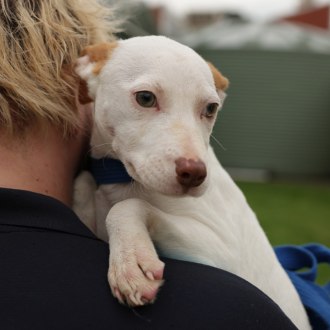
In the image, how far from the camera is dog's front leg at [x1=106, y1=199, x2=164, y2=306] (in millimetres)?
1254

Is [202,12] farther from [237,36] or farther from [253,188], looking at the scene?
[253,188]

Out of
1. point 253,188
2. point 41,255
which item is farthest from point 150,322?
point 253,188

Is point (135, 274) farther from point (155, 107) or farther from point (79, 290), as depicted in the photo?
point (155, 107)

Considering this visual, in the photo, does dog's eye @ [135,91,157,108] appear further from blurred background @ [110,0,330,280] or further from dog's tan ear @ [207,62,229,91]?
blurred background @ [110,0,330,280]

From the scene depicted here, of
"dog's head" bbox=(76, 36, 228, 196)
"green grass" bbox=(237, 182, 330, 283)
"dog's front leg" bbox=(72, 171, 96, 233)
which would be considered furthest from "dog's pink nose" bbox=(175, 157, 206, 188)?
"green grass" bbox=(237, 182, 330, 283)

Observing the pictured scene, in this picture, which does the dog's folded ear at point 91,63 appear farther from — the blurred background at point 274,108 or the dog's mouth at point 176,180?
the blurred background at point 274,108

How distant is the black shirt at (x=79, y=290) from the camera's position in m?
1.21

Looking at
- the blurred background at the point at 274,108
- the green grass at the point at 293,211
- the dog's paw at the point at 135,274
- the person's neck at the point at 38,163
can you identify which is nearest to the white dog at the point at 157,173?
the dog's paw at the point at 135,274

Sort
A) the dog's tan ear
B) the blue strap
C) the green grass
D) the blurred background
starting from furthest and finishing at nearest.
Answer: the blurred background
the green grass
the blue strap
the dog's tan ear

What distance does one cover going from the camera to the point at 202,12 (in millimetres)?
29453

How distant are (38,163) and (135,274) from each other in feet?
1.32

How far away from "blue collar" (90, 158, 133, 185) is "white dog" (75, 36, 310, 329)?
17 mm

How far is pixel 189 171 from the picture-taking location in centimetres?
135

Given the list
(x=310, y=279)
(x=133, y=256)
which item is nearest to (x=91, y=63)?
(x=133, y=256)
